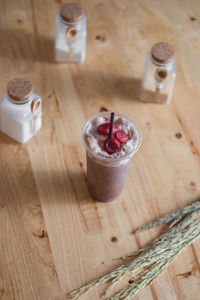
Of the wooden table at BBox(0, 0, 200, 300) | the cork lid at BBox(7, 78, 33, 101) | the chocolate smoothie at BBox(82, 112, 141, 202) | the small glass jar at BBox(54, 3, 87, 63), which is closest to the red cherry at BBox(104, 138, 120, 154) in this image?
the chocolate smoothie at BBox(82, 112, 141, 202)

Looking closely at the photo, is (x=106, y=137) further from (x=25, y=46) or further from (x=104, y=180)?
(x=25, y=46)

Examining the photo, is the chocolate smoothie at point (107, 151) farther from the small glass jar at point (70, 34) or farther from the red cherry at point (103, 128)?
the small glass jar at point (70, 34)

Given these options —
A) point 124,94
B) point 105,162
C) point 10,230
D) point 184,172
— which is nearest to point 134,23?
point 124,94

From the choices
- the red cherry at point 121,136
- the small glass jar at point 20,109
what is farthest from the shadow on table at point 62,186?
the red cherry at point 121,136

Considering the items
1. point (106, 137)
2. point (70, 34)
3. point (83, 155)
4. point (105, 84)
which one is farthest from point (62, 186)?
point (70, 34)

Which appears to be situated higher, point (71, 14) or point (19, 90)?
point (71, 14)

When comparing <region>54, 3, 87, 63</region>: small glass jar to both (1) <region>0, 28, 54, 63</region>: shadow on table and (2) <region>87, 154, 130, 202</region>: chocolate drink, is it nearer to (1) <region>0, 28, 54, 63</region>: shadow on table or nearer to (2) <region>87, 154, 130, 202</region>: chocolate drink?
(1) <region>0, 28, 54, 63</region>: shadow on table

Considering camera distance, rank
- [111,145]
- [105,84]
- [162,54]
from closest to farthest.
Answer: [111,145]
[162,54]
[105,84]
